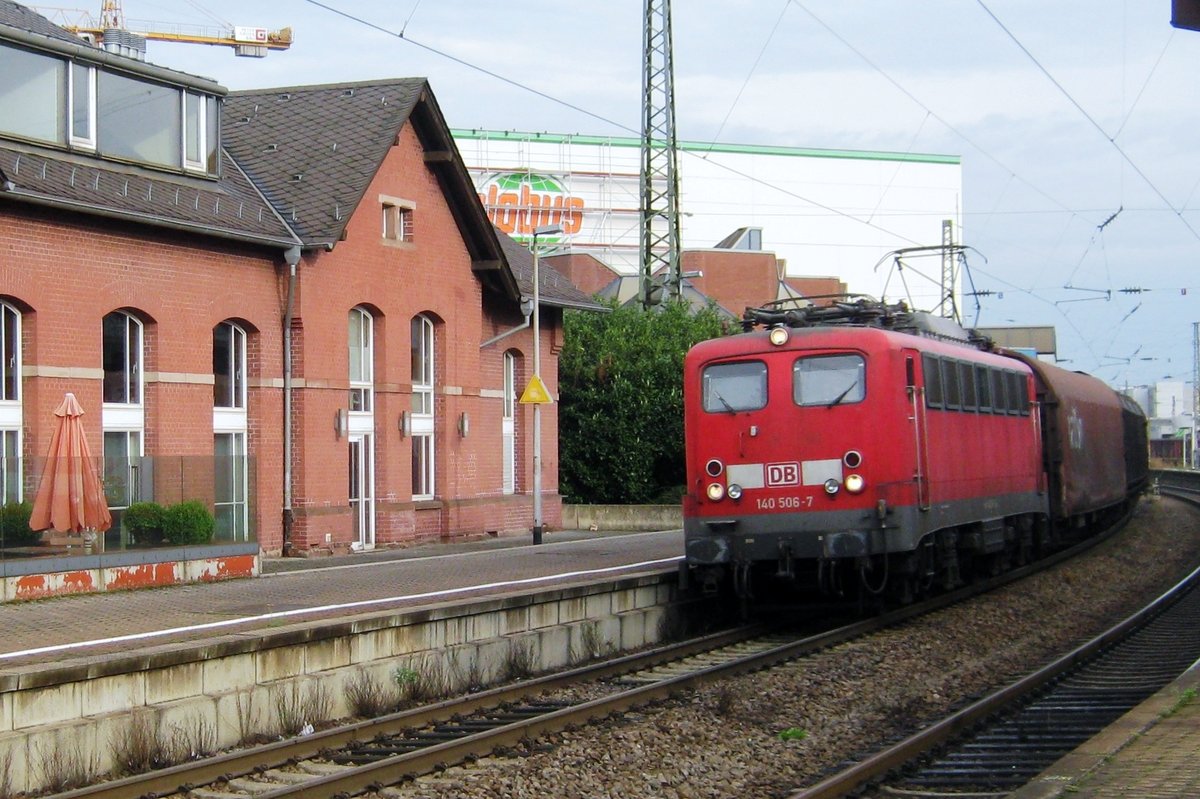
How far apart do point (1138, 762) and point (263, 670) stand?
6406 mm

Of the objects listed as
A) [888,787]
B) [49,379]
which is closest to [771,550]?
[888,787]

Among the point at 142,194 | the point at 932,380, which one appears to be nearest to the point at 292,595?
the point at 932,380

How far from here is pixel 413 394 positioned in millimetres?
28531

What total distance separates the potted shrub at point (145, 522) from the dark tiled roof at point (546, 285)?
13.2 meters

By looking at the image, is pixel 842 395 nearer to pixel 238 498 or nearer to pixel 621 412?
pixel 238 498

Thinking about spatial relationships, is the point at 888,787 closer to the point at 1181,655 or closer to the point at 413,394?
the point at 1181,655

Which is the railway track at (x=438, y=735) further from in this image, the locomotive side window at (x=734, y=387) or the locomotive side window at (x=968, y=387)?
the locomotive side window at (x=968, y=387)

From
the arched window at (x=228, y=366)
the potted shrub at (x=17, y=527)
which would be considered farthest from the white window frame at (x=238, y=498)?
the arched window at (x=228, y=366)

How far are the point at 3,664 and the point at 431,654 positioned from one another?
370 cm

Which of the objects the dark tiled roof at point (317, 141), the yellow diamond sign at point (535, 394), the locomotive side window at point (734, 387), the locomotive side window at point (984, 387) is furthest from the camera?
the yellow diamond sign at point (535, 394)

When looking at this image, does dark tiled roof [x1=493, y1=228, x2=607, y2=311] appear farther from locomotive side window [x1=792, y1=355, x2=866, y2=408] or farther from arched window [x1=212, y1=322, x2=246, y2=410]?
locomotive side window [x1=792, y1=355, x2=866, y2=408]

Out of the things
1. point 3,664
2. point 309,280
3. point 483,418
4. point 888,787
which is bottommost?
point 888,787

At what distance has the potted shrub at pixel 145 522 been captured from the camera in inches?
725

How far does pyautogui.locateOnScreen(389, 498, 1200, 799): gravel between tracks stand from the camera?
9.71 metres
